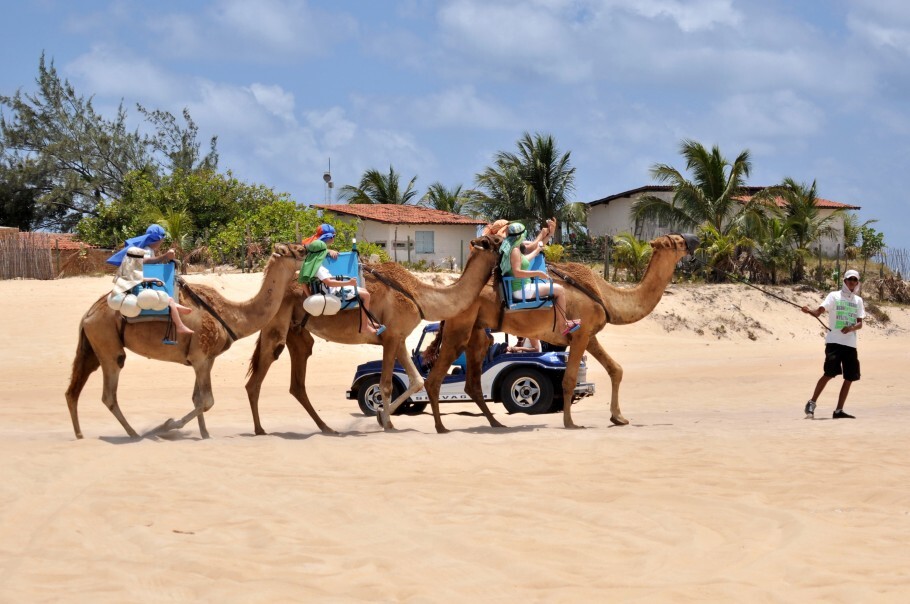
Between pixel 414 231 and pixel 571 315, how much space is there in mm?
36105

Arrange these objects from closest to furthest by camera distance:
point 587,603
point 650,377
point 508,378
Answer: point 587,603, point 508,378, point 650,377

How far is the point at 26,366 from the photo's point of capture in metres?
22.1

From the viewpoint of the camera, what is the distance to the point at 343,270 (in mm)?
12797

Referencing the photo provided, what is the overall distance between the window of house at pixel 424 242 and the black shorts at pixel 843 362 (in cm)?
3617

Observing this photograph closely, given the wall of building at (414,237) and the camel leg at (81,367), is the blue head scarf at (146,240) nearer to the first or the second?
the camel leg at (81,367)

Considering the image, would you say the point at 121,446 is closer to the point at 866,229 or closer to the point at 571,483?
the point at 571,483

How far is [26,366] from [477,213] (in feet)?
112

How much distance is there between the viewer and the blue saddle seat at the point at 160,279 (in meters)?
11.7

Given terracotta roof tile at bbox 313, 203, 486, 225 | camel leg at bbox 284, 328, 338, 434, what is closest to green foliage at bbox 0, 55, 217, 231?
terracotta roof tile at bbox 313, 203, 486, 225

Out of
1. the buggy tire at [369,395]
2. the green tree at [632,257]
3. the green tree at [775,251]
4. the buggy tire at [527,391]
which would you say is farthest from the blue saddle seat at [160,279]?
the green tree at [775,251]

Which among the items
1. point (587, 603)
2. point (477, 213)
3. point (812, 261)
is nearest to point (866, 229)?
point (812, 261)

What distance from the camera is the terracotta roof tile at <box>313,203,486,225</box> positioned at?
162 feet

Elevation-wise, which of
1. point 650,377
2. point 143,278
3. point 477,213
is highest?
point 477,213

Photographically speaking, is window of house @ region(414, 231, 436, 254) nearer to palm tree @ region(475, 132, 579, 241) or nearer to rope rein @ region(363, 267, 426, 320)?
palm tree @ region(475, 132, 579, 241)
